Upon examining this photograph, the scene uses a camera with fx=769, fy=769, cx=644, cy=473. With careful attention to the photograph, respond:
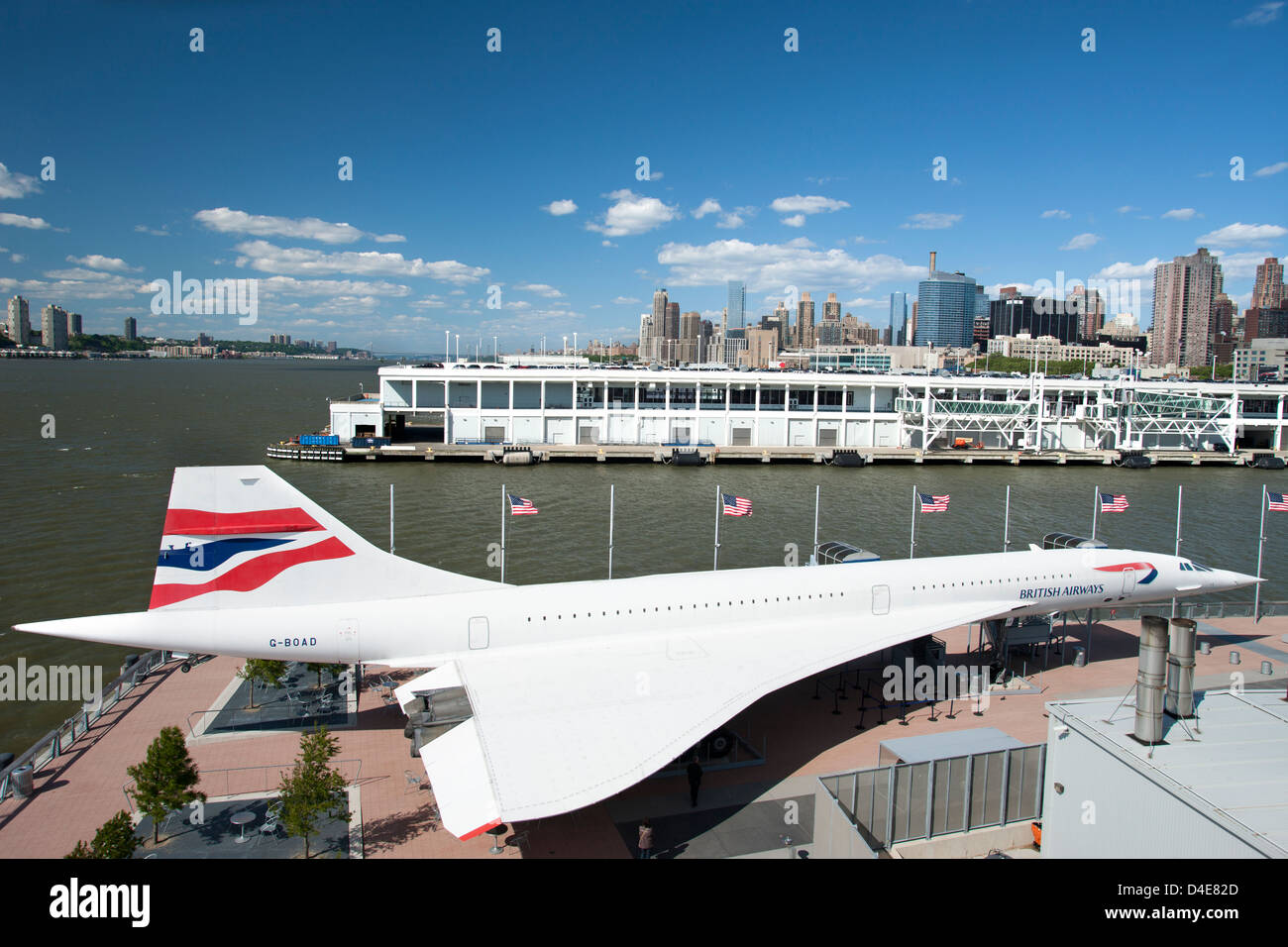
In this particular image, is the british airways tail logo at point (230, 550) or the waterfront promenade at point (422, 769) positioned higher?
the british airways tail logo at point (230, 550)

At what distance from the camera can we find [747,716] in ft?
68.3

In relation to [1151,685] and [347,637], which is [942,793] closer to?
[1151,685]

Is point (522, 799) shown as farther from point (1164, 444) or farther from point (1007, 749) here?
point (1164, 444)

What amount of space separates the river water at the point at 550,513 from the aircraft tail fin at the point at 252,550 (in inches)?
395

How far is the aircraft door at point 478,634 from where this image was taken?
60.3 ft

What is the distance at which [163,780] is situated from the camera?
14.2m

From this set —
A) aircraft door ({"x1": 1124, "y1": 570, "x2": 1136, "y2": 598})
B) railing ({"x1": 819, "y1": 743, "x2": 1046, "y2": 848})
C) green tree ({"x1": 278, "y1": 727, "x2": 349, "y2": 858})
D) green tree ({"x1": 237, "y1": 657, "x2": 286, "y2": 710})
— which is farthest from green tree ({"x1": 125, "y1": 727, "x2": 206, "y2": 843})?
aircraft door ({"x1": 1124, "y1": 570, "x2": 1136, "y2": 598})

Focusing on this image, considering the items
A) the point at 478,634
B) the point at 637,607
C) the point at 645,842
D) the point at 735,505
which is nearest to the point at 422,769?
the point at 478,634

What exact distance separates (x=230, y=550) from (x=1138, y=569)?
26.9 meters

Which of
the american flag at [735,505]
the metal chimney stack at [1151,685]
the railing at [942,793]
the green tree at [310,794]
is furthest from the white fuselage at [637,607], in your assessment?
the metal chimney stack at [1151,685]

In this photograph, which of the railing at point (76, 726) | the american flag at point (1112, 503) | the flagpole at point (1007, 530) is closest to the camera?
the railing at point (76, 726)

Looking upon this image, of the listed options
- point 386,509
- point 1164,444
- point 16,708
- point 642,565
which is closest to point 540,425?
point 386,509

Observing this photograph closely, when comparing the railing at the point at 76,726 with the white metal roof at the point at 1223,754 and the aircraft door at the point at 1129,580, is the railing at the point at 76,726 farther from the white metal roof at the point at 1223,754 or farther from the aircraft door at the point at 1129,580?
the aircraft door at the point at 1129,580

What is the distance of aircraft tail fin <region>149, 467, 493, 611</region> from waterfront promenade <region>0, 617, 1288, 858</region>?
12.4ft
